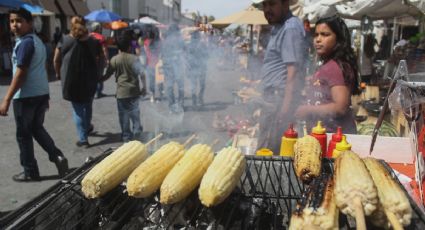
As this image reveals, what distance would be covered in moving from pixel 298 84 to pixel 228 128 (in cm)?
386

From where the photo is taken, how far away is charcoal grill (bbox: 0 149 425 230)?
65.6 inches

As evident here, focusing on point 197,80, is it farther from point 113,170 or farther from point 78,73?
→ point 113,170

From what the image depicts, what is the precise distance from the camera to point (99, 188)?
1756mm

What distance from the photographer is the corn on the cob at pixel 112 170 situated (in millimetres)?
1754

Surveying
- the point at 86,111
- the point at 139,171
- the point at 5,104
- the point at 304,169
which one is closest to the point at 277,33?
the point at 304,169

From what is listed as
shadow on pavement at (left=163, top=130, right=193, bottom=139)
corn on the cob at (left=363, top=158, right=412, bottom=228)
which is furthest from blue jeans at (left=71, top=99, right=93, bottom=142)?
corn on the cob at (left=363, top=158, right=412, bottom=228)

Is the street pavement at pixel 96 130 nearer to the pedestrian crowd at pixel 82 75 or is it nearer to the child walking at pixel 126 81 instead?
the pedestrian crowd at pixel 82 75

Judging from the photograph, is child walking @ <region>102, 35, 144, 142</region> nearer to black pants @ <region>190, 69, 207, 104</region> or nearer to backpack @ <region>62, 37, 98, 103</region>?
backpack @ <region>62, 37, 98, 103</region>

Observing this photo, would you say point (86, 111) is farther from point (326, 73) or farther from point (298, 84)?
point (326, 73)

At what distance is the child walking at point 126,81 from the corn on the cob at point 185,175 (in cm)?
526

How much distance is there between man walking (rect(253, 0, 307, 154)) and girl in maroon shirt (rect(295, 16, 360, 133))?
23cm

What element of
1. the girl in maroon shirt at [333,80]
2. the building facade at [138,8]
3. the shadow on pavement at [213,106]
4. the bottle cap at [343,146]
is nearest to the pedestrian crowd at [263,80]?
the girl in maroon shirt at [333,80]

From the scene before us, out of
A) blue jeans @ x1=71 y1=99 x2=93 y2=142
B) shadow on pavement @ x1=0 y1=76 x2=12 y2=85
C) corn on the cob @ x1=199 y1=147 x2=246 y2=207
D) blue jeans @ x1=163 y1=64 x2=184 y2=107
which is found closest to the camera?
corn on the cob @ x1=199 y1=147 x2=246 y2=207

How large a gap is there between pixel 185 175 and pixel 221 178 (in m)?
0.18
